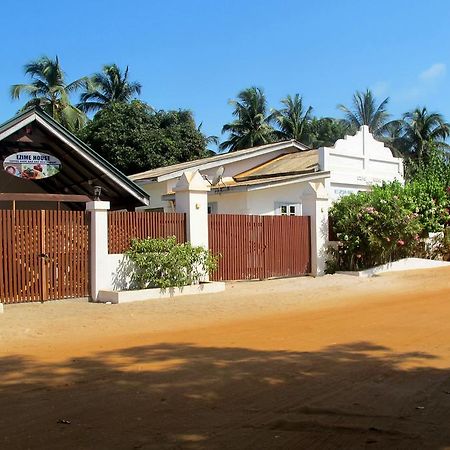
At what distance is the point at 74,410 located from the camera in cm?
493

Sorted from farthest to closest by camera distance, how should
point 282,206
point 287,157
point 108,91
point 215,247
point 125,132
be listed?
point 108,91
point 125,132
point 287,157
point 282,206
point 215,247

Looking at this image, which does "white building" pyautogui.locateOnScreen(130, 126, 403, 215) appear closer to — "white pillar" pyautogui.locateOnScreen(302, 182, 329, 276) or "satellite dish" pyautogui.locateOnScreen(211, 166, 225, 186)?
"satellite dish" pyautogui.locateOnScreen(211, 166, 225, 186)

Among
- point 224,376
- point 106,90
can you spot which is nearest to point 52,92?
point 106,90

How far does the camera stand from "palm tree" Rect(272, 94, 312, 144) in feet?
143

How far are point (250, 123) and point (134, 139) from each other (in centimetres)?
1242

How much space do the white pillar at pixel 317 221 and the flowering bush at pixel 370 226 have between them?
38 cm

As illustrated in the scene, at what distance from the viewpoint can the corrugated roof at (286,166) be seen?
22450 millimetres

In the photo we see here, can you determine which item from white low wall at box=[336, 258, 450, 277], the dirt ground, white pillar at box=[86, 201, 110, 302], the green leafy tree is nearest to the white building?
white low wall at box=[336, 258, 450, 277]

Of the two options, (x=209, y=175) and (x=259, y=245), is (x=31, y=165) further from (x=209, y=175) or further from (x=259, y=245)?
(x=209, y=175)

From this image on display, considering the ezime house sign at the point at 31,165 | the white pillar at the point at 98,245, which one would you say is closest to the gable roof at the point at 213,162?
the ezime house sign at the point at 31,165

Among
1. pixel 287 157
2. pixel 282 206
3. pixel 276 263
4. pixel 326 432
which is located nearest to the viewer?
pixel 326 432

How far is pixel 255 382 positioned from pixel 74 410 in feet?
5.95

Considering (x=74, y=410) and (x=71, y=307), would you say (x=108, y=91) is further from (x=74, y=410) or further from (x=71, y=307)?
(x=74, y=410)

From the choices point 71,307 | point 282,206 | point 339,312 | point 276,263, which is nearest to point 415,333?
point 339,312
